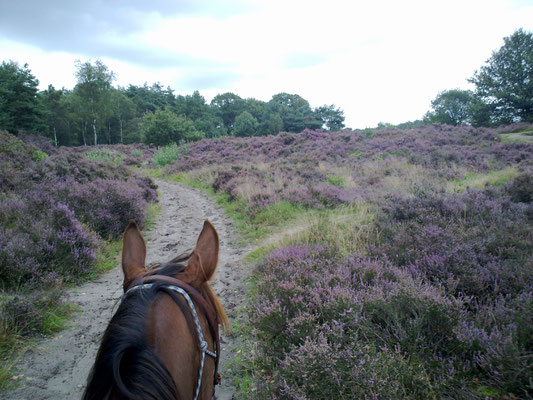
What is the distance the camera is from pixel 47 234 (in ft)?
14.3

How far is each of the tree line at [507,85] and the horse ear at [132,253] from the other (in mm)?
29387

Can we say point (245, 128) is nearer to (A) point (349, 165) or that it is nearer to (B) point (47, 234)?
(A) point (349, 165)

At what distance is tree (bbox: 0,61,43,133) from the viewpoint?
26078 millimetres

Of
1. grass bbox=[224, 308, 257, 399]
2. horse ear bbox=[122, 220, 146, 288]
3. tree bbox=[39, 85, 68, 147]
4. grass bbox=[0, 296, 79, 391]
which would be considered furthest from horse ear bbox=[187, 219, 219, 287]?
tree bbox=[39, 85, 68, 147]

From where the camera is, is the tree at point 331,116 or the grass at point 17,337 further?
the tree at point 331,116

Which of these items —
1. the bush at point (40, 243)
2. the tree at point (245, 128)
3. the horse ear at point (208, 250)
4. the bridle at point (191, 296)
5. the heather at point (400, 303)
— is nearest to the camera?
the bridle at point (191, 296)

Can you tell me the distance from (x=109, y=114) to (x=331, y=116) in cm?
3200

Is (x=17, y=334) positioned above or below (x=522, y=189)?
below

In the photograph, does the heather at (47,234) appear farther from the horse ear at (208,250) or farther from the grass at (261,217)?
the grass at (261,217)

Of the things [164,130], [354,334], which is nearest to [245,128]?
[164,130]

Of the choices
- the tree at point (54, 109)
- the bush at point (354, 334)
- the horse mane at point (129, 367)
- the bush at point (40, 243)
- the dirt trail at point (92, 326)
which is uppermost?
the tree at point (54, 109)

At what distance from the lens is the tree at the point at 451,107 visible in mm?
35172

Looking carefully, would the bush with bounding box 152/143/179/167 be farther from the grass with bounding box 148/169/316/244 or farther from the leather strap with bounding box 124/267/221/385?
the leather strap with bounding box 124/267/221/385

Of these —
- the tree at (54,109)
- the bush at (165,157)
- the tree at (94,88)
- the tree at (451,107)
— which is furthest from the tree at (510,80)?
the tree at (54,109)
